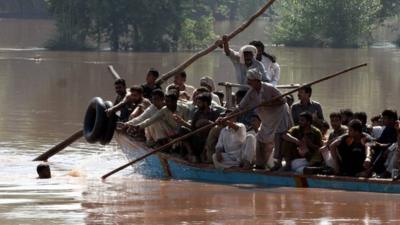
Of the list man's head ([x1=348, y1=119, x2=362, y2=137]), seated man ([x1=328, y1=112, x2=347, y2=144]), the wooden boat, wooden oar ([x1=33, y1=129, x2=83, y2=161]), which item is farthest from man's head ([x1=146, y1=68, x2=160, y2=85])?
man's head ([x1=348, y1=119, x2=362, y2=137])

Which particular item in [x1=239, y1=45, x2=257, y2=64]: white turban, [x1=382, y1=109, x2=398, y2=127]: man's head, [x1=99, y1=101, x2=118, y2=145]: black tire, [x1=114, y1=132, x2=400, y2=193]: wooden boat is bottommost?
[x1=114, y1=132, x2=400, y2=193]: wooden boat

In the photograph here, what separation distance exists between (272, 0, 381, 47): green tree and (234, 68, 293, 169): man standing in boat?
163ft

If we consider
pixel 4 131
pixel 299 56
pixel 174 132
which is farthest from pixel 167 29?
pixel 174 132

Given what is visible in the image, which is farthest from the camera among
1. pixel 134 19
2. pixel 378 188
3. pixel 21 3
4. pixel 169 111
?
pixel 21 3

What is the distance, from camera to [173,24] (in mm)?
57531

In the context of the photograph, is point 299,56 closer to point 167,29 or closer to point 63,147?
point 167,29

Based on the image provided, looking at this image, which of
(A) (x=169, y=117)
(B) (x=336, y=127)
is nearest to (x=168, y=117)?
(A) (x=169, y=117)

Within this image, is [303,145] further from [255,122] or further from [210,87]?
[210,87]

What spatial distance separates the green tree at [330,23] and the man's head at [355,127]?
Answer: 166 ft

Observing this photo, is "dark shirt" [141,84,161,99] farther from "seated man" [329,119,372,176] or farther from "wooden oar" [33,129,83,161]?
"seated man" [329,119,372,176]

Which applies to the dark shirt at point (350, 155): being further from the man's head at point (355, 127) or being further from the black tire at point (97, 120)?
the black tire at point (97, 120)

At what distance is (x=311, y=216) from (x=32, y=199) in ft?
9.59

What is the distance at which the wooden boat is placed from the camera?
1244cm

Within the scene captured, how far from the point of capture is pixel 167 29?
188 feet
